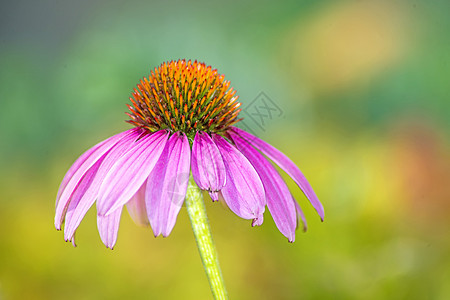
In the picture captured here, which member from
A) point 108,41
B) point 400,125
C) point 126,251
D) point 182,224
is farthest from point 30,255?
point 400,125

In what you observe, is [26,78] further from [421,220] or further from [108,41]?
[421,220]

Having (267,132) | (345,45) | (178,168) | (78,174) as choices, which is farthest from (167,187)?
(345,45)

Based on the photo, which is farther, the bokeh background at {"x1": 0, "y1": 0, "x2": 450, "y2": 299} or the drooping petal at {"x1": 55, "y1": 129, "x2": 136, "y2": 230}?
the bokeh background at {"x1": 0, "y1": 0, "x2": 450, "y2": 299}

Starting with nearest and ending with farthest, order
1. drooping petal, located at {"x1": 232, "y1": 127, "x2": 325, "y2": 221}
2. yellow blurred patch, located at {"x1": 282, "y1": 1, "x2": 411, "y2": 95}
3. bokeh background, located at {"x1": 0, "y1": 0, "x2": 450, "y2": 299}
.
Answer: drooping petal, located at {"x1": 232, "y1": 127, "x2": 325, "y2": 221}
bokeh background, located at {"x1": 0, "y1": 0, "x2": 450, "y2": 299}
yellow blurred patch, located at {"x1": 282, "y1": 1, "x2": 411, "y2": 95}

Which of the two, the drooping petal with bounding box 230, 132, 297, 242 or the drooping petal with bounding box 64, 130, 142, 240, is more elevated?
the drooping petal with bounding box 64, 130, 142, 240

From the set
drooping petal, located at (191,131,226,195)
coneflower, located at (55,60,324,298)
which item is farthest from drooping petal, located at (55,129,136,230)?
drooping petal, located at (191,131,226,195)

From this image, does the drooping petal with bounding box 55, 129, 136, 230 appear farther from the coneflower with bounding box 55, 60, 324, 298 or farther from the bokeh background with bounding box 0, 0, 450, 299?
the bokeh background with bounding box 0, 0, 450, 299
